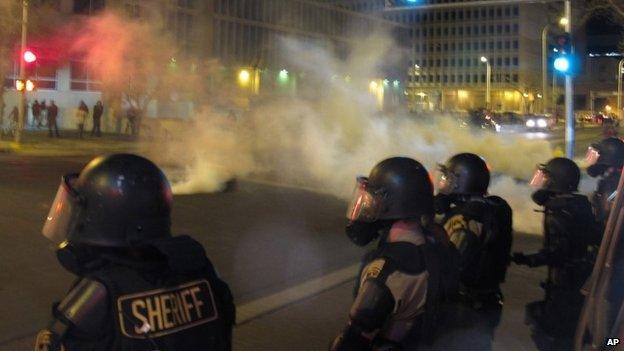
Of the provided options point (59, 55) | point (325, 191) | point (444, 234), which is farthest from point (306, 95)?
point (59, 55)

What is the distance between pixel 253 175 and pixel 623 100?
208ft

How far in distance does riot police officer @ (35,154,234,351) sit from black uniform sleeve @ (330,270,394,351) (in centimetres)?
40

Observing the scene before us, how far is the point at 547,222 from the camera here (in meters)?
3.76

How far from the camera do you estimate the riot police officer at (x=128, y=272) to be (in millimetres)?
1717

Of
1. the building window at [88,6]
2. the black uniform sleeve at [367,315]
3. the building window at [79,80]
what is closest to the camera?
the black uniform sleeve at [367,315]

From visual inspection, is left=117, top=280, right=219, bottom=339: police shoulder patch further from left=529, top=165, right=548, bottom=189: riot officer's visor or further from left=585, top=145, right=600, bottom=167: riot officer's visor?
left=585, top=145, right=600, bottom=167: riot officer's visor

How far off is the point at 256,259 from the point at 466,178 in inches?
165

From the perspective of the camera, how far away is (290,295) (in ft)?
20.0

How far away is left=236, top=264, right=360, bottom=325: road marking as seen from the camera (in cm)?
553

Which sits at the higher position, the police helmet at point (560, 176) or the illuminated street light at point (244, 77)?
the illuminated street light at point (244, 77)

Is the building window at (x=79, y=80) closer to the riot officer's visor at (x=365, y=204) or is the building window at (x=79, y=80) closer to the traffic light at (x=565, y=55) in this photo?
the traffic light at (x=565, y=55)

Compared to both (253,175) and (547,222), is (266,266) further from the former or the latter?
(253,175)

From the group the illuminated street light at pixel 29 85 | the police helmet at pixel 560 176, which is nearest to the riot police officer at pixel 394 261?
the police helmet at pixel 560 176

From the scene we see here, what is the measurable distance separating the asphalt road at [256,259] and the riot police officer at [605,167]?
1170mm
